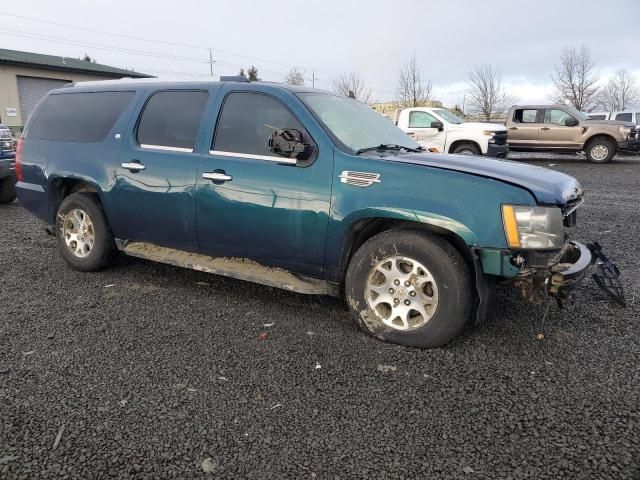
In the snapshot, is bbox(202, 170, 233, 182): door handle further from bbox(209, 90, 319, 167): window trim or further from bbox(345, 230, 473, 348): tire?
bbox(345, 230, 473, 348): tire

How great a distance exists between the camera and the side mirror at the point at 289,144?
11.5 feet

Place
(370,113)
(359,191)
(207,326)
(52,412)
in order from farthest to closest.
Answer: (370,113) < (207,326) < (359,191) < (52,412)

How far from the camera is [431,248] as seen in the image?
3195 millimetres

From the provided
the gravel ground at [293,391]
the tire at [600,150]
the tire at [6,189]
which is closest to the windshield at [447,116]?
the tire at [600,150]

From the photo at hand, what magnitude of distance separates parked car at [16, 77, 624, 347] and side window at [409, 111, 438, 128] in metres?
10.1

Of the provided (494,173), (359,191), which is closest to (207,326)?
(359,191)

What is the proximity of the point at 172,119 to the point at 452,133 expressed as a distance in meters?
10.8

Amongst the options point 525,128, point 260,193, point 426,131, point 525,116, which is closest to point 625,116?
point 525,116

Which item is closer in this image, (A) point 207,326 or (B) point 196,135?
(A) point 207,326

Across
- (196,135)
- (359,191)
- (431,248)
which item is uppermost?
(196,135)

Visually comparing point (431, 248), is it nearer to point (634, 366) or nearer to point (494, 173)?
point (494, 173)

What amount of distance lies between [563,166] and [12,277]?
15084 millimetres

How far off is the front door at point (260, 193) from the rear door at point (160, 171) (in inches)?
7.2

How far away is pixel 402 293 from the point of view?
335cm
